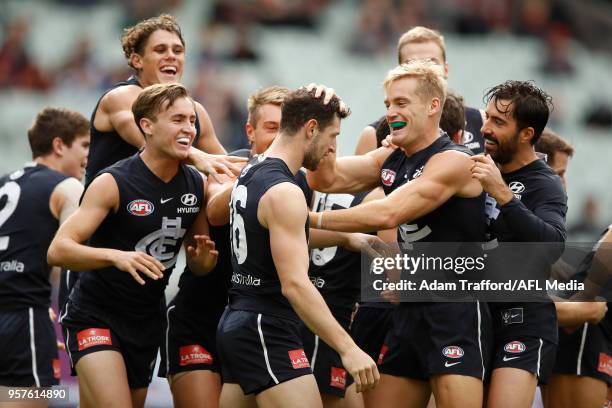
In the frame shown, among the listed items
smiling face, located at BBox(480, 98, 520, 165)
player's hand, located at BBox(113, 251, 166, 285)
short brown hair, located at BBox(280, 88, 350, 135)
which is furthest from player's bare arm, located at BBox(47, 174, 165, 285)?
smiling face, located at BBox(480, 98, 520, 165)

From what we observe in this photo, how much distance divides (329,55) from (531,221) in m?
12.4

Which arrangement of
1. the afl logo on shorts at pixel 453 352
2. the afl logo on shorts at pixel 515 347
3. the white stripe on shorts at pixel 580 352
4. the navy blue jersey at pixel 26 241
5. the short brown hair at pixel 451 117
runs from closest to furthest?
the afl logo on shorts at pixel 453 352, the afl logo on shorts at pixel 515 347, the short brown hair at pixel 451 117, the white stripe on shorts at pixel 580 352, the navy blue jersey at pixel 26 241

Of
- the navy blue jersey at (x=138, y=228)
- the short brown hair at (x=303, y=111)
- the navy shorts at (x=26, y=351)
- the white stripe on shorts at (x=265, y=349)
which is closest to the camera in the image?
the white stripe on shorts at (x=265, y=349)

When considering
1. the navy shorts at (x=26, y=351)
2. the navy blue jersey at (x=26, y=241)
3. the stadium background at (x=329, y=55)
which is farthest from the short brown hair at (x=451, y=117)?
the stadium background at (x=329, y=55)

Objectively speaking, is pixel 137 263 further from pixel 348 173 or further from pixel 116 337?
pixel 348 173

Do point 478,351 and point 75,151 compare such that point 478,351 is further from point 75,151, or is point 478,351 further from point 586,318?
point 75,151

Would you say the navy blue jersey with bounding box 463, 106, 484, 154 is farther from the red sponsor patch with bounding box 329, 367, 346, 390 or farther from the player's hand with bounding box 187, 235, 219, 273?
the player's hand with bounding box 187, 235, 219, 273

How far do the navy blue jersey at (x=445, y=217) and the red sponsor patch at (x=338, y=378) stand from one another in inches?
52.9

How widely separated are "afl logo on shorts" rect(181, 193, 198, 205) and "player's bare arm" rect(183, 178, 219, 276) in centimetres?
15

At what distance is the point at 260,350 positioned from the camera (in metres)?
5.97

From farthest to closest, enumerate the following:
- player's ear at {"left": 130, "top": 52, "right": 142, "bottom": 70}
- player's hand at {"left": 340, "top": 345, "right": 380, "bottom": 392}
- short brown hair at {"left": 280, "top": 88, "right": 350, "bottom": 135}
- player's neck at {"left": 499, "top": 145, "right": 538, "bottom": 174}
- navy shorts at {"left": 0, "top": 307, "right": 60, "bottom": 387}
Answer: navy shorts at {"left": 0, "top": 307, "right": 60, "bottom": 387} → player's ear at {"left": 130, "top": 52, "right": 142, "bottom": 70} → player's neck at {"left": 499, "top": 145, "right": 538, "bottom": 174} → short brown hair at {"left": 280, "top": 88, "right": 350, "bottom": 135} → player's hand at {"left": 340, "top": 345, "right": 380, "bottom": 392}

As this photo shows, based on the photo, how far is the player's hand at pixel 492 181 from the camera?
252 inches

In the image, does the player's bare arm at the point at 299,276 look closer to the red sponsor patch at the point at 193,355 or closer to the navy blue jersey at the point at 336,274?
the navy blue jersey at the point at 336,274

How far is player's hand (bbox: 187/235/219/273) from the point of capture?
6.88 m
